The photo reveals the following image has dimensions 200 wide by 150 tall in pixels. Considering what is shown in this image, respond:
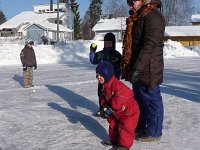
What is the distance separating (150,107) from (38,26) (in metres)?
56.0

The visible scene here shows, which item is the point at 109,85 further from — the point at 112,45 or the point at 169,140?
the point at 112,45

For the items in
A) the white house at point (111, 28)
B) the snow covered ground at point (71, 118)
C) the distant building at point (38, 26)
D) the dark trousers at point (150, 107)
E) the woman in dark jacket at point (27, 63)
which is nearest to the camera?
the dark trousers at point (150, 107)

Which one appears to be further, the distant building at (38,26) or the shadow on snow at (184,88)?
the distant building at (38,26)

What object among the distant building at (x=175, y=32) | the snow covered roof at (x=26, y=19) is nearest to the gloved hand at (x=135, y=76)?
the distant building at (x=175, y=32)

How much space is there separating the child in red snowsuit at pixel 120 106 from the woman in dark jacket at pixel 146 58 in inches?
9.8

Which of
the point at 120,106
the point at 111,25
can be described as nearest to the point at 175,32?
the point at 111,25

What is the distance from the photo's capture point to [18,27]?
66.9 m

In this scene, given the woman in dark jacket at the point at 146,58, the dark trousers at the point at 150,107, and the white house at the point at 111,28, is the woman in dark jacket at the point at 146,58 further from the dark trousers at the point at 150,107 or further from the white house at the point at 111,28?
the white house at the point at 111,28

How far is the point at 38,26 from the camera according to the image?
59.4 meters

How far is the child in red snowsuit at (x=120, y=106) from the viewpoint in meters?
4.59

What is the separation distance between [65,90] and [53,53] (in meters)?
15.5

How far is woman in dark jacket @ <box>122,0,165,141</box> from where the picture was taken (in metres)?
4.66

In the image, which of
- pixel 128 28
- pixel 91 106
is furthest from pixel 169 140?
pixel 91 106

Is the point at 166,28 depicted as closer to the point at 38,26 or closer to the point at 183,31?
the point at 183,31
